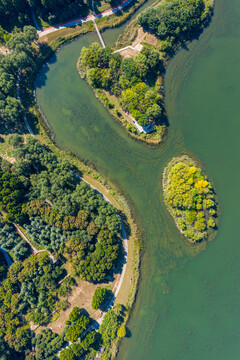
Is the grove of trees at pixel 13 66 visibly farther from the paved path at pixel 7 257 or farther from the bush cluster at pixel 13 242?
the paved path at pixel 7 257

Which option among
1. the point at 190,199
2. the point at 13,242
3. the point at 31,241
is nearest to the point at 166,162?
the point at 190,199

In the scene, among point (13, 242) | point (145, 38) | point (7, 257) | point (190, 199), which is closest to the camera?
point (190, 199)

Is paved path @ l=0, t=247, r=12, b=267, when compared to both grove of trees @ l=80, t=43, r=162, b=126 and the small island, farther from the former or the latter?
grove of trees @ l=80, t=43, r=162, b=126

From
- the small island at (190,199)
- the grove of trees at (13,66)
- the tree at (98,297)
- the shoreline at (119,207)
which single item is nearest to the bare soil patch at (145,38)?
the grove of trees at (13,66)

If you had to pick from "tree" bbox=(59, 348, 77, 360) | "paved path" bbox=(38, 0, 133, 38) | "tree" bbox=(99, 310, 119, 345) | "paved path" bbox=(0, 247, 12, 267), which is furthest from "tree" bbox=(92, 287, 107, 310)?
"paved path" bbox=(38, 0, 133, 38)

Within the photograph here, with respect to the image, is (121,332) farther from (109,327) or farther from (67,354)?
(67,354)

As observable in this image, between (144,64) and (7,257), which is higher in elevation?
(144,64)

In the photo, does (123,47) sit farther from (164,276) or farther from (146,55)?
(164,276)
